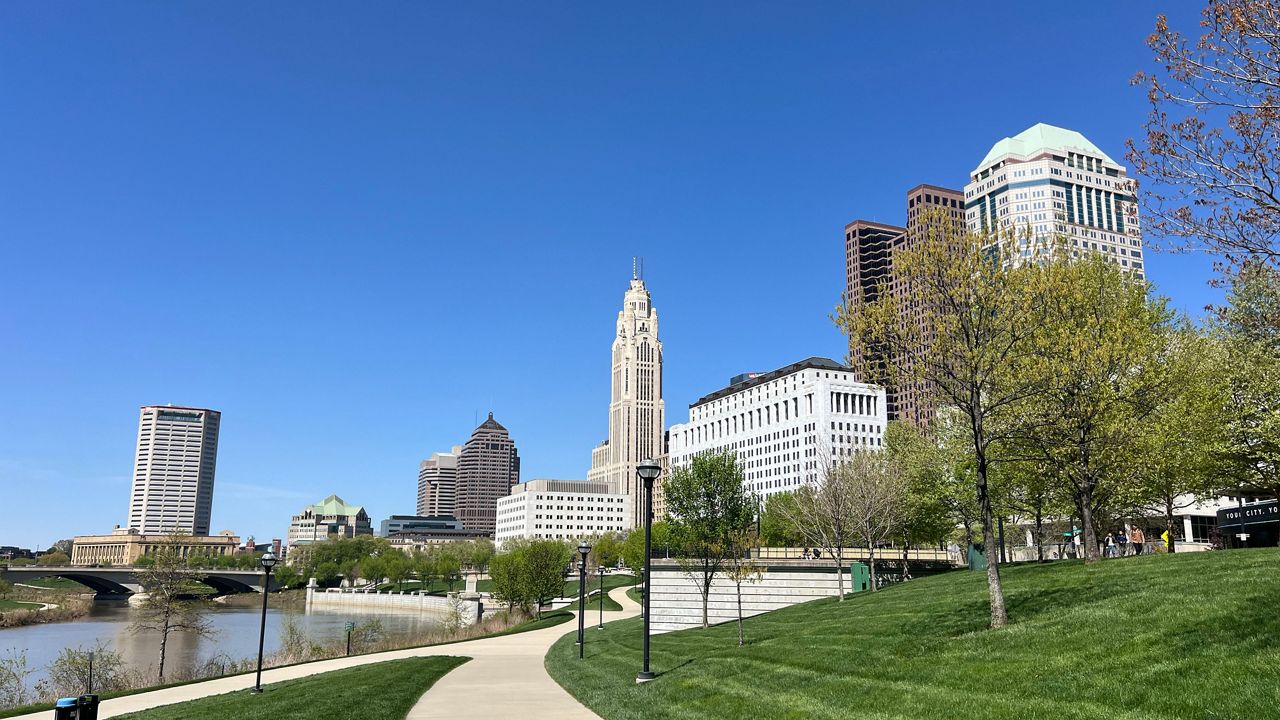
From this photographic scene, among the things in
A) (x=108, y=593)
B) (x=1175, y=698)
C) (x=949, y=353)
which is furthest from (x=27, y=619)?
(x=1175, y=698)

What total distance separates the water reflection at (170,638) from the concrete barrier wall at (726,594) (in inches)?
910

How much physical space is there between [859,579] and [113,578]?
505ft

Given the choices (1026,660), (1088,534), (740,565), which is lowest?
(1026,660)

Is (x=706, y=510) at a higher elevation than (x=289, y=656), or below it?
higher

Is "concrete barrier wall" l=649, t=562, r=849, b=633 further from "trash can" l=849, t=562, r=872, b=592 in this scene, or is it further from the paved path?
the paved path

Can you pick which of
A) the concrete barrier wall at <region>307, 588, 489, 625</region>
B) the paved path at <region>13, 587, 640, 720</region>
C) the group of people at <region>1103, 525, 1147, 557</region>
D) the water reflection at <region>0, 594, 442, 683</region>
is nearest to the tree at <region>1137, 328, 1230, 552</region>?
the group of people at <region>1103, 525, 1147, 557</region>

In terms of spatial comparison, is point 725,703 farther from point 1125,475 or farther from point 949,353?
point 1125,475

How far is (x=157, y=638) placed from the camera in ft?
256

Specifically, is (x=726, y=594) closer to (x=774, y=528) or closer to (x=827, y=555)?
(x=827, y=555)

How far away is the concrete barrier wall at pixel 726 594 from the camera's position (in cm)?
4719

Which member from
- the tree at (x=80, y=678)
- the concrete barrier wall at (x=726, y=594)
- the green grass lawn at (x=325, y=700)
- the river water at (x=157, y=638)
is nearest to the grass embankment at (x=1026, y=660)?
the green grass lawn at (x=325, y=700)

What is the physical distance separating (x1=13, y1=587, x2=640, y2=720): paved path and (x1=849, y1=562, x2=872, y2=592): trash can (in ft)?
57.6

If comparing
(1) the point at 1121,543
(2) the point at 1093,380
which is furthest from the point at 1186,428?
(1) the point at 1121,543

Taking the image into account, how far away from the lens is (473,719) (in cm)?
1859
